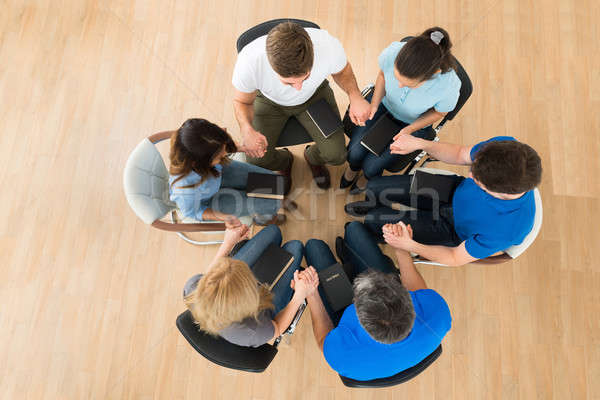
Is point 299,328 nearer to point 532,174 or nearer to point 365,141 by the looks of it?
point 365,141

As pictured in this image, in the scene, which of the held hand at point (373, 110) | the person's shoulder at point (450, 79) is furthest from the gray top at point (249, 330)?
the person's shoulder at point (450, 79)

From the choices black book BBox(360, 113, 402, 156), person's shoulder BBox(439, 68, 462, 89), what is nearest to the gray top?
black book BBox(360, 113, 402, 156)

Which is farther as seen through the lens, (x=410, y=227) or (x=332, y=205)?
(x=332, y=205)

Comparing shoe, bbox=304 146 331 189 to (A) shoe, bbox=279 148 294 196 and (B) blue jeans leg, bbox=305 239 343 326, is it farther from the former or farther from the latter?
(B) blue jeans leg, bbox=305 239 343 326

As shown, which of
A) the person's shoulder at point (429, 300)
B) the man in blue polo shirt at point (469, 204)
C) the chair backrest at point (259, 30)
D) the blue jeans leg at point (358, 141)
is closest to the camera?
the man in blue polo shirt at point (469, 204)

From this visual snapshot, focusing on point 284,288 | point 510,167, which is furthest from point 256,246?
point 510,167

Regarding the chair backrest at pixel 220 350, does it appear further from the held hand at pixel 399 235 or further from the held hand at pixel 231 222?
the held hand at pixel 399 235

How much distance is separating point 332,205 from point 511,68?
1.89 metres

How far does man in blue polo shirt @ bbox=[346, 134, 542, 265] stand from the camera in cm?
145

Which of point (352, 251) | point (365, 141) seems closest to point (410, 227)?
point (352, 251)

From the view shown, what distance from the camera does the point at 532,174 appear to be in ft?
4.71

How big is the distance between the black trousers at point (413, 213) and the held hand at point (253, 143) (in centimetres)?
73

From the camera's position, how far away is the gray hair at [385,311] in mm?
1350

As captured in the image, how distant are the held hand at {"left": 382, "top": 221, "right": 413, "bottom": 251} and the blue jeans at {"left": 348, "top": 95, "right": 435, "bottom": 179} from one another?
478 mm
